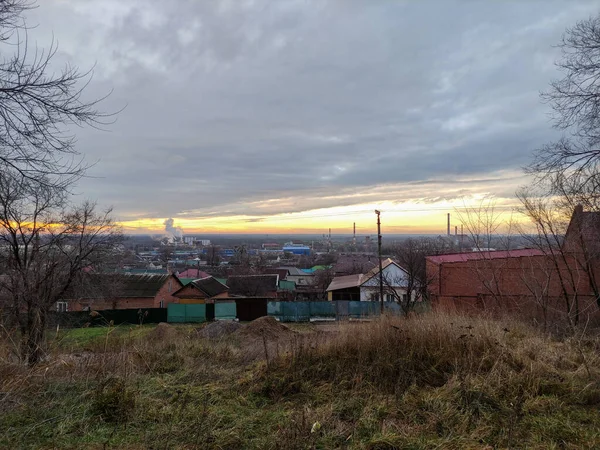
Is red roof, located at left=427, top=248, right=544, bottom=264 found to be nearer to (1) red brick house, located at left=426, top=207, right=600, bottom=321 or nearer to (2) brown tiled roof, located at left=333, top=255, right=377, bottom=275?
(1) red brick house, located at left=426, top=207, right=600, bottom=321

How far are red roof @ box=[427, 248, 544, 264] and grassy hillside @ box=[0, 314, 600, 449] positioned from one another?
48.3ft

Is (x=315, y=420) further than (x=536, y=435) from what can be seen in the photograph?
Yes

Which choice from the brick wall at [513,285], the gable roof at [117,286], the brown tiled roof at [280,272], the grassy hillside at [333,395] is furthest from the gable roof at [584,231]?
the brown tiled roof at [280,272]

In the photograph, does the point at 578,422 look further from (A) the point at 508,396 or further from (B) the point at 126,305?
(B) the point at 126,305

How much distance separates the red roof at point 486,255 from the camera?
20573 millimetres

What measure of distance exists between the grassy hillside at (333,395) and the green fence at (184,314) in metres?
28.1

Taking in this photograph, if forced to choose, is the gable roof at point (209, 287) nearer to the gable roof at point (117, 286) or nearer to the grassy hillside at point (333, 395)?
the gable roof at point (117, 286)

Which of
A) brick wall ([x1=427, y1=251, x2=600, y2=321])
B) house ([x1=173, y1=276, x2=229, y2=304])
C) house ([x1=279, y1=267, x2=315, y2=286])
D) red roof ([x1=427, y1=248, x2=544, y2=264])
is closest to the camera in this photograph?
brick wall ([x1=427, y1=251, x2=600, y2=321])

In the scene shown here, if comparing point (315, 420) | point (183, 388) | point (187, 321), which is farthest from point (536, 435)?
point (187, 321)

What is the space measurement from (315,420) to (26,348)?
14.7 feet

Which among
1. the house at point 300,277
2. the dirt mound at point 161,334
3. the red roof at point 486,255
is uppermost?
the red roof at point 486,255

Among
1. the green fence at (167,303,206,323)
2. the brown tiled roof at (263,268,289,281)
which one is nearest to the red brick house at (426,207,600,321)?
the green fence at (167,303,206,323)

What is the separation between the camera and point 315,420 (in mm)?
3941

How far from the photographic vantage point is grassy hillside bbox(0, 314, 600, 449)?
11.9 feet
